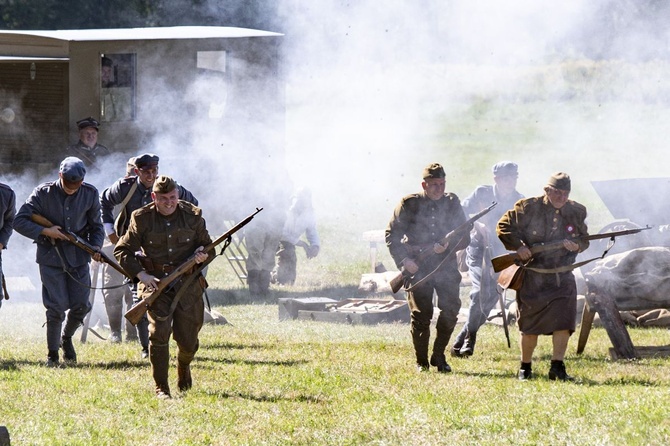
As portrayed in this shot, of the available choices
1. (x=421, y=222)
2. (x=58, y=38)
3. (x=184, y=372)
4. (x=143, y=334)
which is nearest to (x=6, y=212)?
(x=143, y=334)

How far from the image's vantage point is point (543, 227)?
10031 millimetres

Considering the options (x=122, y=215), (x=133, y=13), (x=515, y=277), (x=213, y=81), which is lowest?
(x=515, y=277)

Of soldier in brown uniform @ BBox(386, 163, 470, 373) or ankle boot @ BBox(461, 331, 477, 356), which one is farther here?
ankle boot @ BBox(461, 331, 477, 356)

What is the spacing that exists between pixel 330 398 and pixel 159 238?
175 cm

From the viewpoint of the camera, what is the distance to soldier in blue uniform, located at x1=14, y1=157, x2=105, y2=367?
10.6 metres

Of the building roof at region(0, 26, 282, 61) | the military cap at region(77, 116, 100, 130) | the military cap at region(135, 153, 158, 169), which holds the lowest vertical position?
the military cap at region(135, 153, 158, 169)

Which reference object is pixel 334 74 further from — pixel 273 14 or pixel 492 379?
pixel 492 379

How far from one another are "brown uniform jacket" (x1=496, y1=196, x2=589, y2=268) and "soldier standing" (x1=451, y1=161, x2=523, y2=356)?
1.62m

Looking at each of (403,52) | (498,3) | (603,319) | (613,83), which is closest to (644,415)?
(603,319)

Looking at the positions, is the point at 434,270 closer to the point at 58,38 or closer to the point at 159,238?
the point at 159,238

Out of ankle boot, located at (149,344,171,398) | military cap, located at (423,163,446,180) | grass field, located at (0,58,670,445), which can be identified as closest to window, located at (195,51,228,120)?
grass field, located at (0,58,670,445)

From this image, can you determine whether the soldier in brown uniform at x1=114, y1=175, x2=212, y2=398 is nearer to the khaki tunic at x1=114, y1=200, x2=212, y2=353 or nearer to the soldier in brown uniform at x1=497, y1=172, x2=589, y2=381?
the khaki tunic at x1=114, y1=200, x2=212, y2=353

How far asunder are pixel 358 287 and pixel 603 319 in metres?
6.44

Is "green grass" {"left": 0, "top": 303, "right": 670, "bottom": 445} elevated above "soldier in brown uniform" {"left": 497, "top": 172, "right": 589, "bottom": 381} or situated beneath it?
situated beneath
